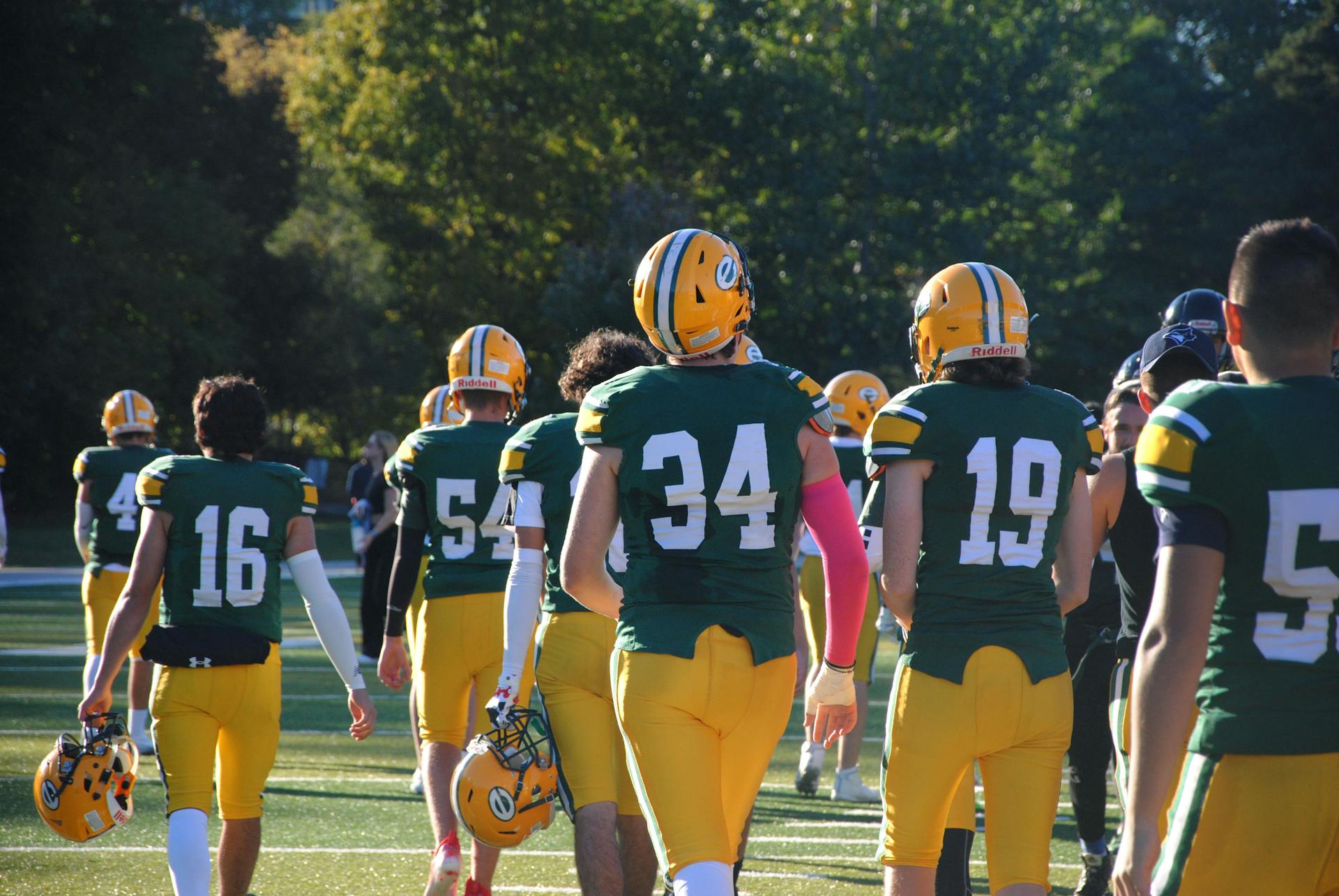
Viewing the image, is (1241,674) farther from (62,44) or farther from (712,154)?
(712,154)

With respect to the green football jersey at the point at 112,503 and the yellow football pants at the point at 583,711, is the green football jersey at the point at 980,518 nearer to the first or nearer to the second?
the yellow football pants at the point at 583,711

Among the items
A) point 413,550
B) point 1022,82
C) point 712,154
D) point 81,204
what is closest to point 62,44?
point 81,204

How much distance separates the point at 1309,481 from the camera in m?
2.61

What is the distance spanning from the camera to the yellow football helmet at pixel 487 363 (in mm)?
6102

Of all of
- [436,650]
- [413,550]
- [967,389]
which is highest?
[967,389]

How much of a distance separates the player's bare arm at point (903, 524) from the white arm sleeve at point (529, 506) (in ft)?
4.64

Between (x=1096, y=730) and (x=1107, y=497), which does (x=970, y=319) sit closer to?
(x=1107, y=497)

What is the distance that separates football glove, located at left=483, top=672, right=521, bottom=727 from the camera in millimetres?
4297

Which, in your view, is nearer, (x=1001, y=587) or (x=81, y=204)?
(x=1001, y=587)

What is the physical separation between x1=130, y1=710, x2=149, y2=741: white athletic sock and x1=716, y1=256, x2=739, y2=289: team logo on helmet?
7.02m

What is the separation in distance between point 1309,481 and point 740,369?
1506mm

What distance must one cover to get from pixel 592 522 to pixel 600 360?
1430mm

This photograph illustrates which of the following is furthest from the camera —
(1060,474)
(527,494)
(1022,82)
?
(1022,82)

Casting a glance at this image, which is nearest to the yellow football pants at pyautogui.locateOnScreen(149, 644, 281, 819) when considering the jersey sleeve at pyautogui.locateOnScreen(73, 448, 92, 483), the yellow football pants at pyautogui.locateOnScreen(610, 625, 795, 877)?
the yellow football pants at pyautogui.locateOnScreen(610, 625, 795, 877)
